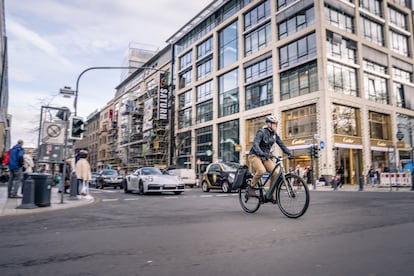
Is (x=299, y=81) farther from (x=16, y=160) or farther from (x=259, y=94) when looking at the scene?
(x=16, y=160)

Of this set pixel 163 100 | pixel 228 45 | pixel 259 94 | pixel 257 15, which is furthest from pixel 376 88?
pixel 163 100

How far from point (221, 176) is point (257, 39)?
23105 millimetres

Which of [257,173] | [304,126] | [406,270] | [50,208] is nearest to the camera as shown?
[406,270]

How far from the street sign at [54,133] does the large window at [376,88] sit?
2820 cm

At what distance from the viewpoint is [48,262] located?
118 inches

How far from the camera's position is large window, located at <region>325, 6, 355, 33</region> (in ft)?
93.6

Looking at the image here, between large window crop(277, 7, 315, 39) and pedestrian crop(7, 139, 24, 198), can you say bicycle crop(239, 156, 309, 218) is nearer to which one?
pedestrian crop(7, 139, 24, 198)

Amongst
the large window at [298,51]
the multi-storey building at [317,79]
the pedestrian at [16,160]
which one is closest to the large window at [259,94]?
the multi-storey building at [317,79]

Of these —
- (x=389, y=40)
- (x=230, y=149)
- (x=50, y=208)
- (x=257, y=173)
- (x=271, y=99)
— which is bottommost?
(x=50, y=208)

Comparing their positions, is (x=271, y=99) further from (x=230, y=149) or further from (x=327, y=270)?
(x=327, y=270)

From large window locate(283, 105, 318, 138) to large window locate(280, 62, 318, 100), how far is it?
1517mm

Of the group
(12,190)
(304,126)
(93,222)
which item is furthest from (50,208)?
(304,126)

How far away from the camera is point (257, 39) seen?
34.8 metres

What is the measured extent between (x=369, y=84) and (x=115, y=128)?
59.5 metres
